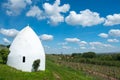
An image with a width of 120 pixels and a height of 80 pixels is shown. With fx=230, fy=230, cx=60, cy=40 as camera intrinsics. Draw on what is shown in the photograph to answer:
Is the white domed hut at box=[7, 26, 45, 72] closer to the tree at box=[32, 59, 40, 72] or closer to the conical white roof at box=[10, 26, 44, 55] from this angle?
the conical white roof at box=[10, 26, 44, 55]

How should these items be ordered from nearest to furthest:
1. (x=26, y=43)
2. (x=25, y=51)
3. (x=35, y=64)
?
(x=35, y=64) < (x=25, y=51) < (x=26, y=43)

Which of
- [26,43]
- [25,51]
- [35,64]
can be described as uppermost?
[26,43]

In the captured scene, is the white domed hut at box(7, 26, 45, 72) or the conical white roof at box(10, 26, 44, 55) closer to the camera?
the white domed hut at box(7, 26, 45, 72)

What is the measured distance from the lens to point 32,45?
135 ft

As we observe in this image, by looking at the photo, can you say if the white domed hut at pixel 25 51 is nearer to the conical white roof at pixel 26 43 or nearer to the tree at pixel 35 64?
the conical white roof at pixel 26 43

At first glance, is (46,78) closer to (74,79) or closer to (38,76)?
(38,76)

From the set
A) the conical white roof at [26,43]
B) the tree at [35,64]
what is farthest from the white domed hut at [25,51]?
the tree at [35,64]

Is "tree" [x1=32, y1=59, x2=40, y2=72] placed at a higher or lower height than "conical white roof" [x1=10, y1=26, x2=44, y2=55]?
lower

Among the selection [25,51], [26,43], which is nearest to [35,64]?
[25,51]

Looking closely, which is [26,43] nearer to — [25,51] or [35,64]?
[25,51]

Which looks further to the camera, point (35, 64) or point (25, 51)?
point (25, 51)

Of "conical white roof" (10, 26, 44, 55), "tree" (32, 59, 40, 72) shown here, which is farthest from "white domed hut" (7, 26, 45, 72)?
"tree" (32, 59, 40, 72)

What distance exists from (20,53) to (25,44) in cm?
192

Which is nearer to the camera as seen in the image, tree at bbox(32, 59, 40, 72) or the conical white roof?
tree at bbox(32, 59, 40, 72)
